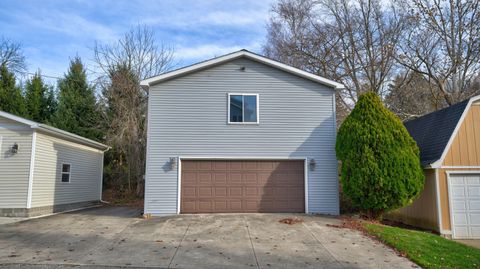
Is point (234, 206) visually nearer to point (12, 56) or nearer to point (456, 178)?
point (456, 178)

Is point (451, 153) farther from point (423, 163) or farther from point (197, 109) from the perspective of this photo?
point (197, 109)

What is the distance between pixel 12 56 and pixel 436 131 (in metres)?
30.1

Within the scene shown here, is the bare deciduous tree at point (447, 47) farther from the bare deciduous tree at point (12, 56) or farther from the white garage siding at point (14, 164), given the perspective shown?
the bare deciduous tree at point (12, 56)

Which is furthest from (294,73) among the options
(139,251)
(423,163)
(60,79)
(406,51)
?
(60,79)

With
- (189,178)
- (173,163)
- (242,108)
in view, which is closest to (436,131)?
(242,108)

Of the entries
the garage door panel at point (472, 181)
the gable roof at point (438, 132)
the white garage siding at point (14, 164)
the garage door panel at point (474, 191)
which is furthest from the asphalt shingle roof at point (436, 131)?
the white garage siding at point (14, 164)

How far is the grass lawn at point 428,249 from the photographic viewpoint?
7.45 metres

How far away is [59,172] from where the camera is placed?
554 inches

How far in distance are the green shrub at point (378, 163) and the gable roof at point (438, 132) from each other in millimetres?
820

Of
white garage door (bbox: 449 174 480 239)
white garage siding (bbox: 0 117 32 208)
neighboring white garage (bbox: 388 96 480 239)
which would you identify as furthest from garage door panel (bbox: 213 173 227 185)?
white garage door (bbox: 449 174 480 239)

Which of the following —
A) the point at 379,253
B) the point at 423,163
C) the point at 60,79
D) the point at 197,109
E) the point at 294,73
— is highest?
the point at 60,79

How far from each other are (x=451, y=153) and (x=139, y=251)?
33.0ft

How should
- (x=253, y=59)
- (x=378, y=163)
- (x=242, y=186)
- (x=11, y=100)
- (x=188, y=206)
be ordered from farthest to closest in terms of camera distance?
(x=11, y=100) → (x=253, y=59) → (x=242, y=186) → (x=188, y=206) → (x=378, y=163)

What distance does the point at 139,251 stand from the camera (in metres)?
7.68
